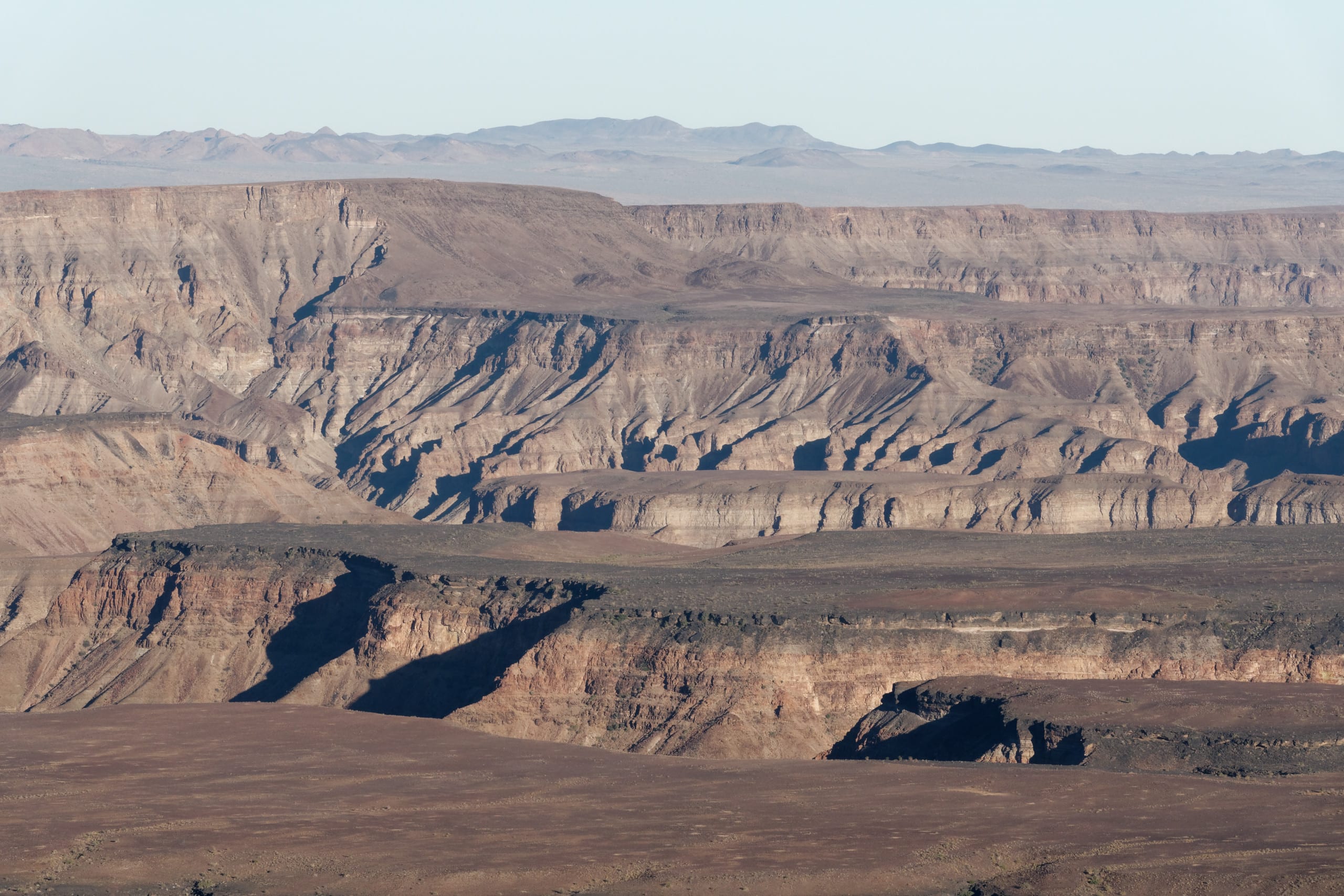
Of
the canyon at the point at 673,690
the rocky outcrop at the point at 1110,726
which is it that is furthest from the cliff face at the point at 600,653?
the rocky outcrop at the point at 1110,726

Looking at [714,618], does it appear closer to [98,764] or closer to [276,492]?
[98,764]

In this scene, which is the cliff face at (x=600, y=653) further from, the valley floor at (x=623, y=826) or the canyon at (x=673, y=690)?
the valley floor at (x=623, y=826)

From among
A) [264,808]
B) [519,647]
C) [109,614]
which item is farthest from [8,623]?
[264,808]

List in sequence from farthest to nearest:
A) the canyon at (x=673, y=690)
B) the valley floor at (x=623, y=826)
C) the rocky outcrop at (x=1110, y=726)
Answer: the rocky outcrop at (x=1110, y=726)
the canyon at (x=673, y=690)
the valley floor at (x=623, y=826)

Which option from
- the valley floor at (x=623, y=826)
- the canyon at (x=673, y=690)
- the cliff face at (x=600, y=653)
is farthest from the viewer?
the cliff face at (x=600, y=653)

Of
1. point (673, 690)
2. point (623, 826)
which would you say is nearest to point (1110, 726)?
point (673, 690)

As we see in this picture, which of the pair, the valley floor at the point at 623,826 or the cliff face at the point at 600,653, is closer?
the valley floor at the point at 623,826

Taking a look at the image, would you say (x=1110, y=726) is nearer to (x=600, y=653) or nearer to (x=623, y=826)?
(x=623, y=826)

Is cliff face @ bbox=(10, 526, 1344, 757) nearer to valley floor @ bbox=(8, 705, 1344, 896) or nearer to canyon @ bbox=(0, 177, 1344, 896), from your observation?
canyon @ bbox=(0, 177, 1344, 896)
